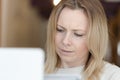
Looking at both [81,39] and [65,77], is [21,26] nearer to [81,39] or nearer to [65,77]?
[81,39]

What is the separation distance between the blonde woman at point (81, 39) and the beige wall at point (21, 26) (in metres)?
2.50

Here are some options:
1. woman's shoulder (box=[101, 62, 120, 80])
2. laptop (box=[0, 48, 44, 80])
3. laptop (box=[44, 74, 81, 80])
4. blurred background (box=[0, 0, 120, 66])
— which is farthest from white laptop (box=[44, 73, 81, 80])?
blurred background (box=[0, 0, 120, 66])

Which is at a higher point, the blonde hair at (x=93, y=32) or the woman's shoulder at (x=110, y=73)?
the blonde hair at (x=93, y=32)

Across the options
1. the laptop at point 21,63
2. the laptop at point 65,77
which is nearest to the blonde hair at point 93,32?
the laptop at point 65,77

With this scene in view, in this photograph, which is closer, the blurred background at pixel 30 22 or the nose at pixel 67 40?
the nose at pixel 67 40

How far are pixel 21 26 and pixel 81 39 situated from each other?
3287 millimetres

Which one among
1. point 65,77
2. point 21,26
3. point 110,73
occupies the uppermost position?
point 65,77

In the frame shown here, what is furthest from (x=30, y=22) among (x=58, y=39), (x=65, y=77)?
(x=65, y=77)

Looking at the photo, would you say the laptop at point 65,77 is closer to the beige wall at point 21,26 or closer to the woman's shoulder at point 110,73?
the woman's shoulder at point 110,73

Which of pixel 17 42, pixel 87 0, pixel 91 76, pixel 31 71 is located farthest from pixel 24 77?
pixel 17 42

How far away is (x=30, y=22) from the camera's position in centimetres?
463

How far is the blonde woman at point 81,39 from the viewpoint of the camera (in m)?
1.12

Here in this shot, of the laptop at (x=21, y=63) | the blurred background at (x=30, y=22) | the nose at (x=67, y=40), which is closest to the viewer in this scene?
the laptop at (x=21, y=63)

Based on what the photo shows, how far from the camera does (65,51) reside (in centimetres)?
116
